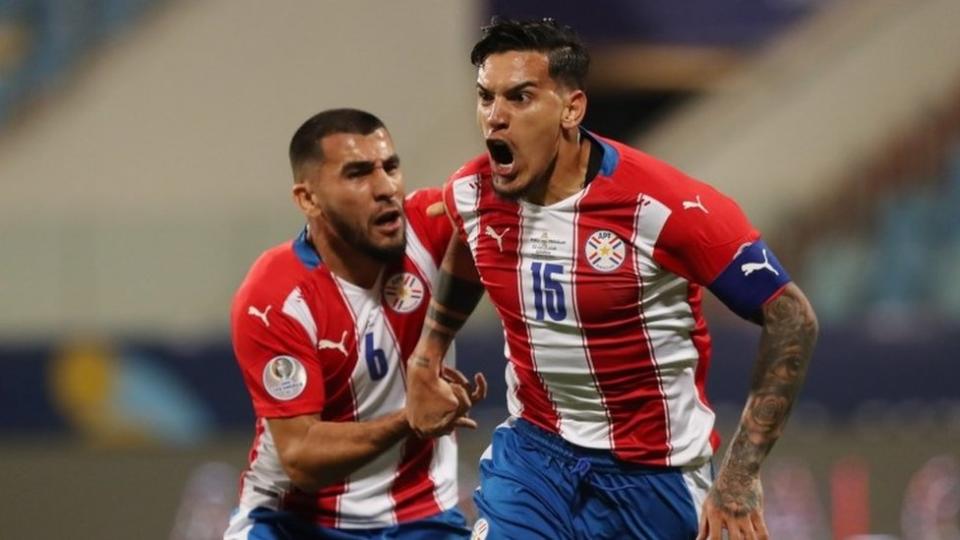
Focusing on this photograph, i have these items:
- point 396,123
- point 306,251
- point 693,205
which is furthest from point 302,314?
point 396,123

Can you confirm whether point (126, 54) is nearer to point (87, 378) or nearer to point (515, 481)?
point (87, 378)

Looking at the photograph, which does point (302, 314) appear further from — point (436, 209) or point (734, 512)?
point (734, 512)

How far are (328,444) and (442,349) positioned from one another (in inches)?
15.4

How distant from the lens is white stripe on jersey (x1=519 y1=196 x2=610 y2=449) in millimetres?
4262

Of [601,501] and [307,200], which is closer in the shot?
[601,501]

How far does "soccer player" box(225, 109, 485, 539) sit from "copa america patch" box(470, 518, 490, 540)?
403 mm

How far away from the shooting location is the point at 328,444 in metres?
4.64

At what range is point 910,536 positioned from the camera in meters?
7.59

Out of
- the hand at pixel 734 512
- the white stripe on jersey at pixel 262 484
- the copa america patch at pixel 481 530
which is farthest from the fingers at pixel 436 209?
the hand at pixel 734 512

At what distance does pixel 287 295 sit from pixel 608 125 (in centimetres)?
1002

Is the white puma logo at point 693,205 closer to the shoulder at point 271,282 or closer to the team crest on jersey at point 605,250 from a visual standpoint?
the team crest on jersey at point 605,250

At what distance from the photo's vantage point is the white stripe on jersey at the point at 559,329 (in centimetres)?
Answer: 426

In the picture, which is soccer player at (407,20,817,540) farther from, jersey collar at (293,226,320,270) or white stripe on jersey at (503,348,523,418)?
jersey collar at (293,226,320,270)

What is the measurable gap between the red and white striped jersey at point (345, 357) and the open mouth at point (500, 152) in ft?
1.99
